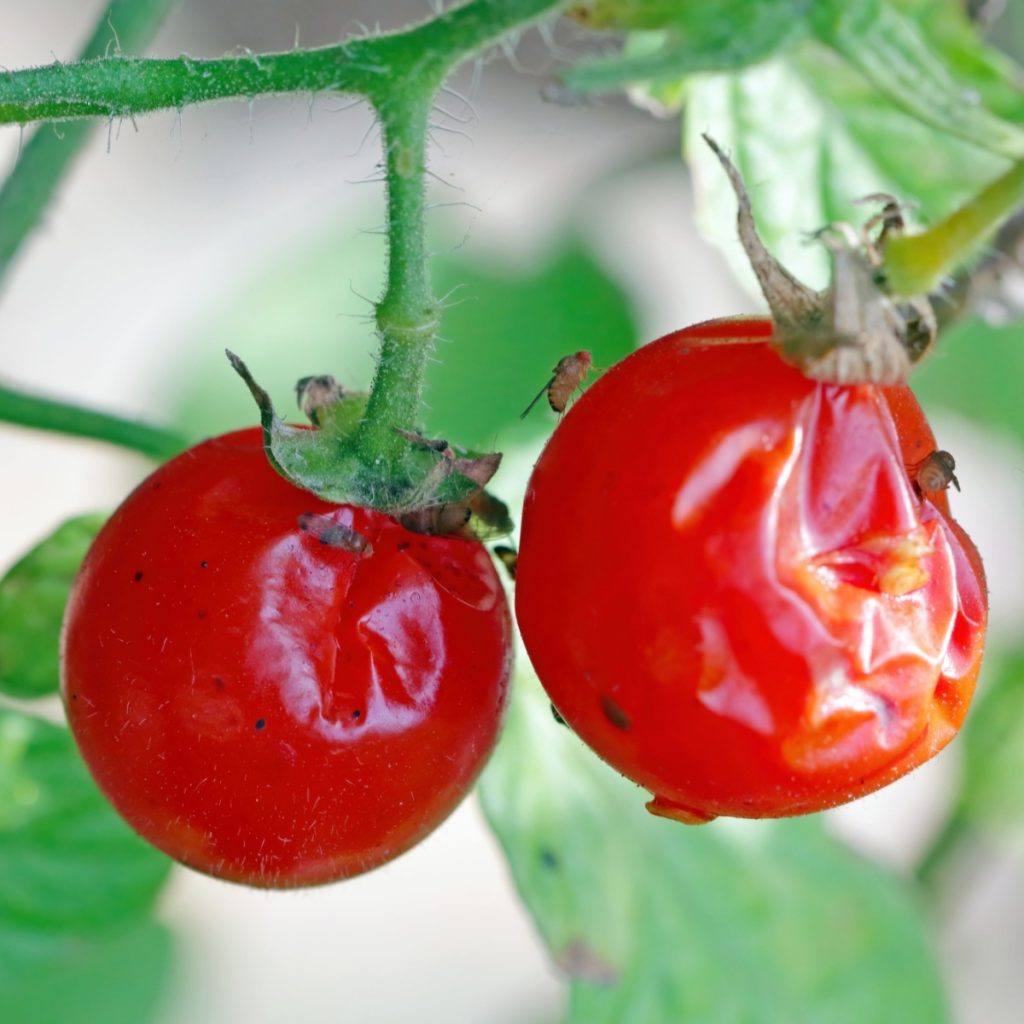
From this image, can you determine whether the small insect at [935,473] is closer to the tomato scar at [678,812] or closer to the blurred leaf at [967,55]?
the tomato scar at [678,812]

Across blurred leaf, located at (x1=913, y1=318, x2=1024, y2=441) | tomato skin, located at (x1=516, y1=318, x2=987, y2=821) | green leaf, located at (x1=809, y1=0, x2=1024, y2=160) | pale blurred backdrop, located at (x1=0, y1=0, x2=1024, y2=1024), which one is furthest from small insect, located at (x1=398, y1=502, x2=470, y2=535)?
pale blurred backdrop, located at (x1=0, y1=0, x2=1024, y2=1024)

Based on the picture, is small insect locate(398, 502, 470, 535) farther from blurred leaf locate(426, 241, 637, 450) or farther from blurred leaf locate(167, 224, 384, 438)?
blurred leaf locate(167, 224, 384, 438)

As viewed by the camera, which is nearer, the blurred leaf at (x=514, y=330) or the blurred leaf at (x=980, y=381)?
the blurred leaf at (x=514, y=330)

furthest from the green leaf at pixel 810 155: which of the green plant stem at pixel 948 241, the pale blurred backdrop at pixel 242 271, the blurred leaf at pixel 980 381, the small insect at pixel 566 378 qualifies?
the pale blurred backdrop at pixel 242 271

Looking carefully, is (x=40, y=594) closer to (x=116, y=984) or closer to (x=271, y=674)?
(x=271, y=674)

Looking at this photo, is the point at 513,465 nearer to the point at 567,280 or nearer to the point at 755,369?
the point at 755,369

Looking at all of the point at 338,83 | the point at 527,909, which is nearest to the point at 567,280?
the point at 527,909
